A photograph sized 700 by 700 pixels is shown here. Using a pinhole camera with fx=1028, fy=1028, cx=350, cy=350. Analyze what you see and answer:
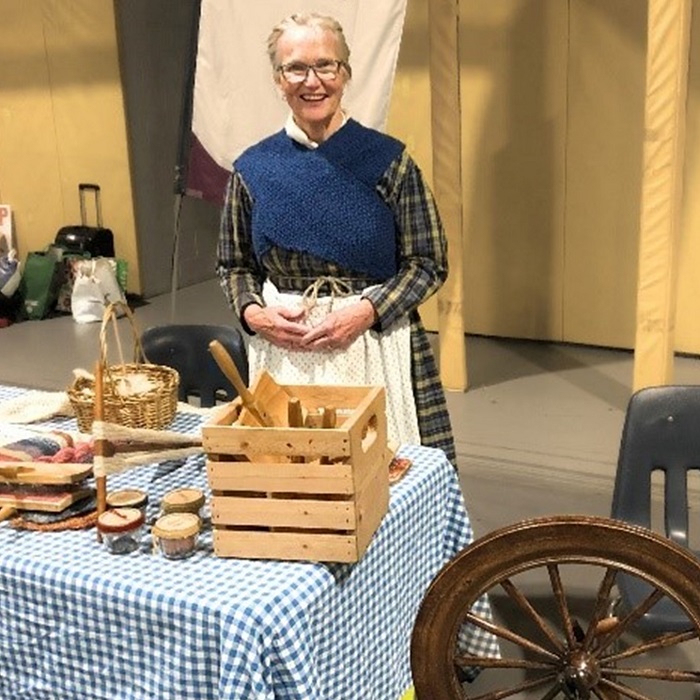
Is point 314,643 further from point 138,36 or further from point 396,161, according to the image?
point 138,36

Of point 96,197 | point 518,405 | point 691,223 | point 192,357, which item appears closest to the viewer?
point 192,357

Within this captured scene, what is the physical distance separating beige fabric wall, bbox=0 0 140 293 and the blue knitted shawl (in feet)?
13.5

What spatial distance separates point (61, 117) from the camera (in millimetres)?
6254

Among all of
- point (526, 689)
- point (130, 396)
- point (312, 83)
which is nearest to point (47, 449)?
point (130, 396)

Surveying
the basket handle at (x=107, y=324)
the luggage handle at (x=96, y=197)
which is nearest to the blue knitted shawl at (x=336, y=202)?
the basket handle at (x=107, y=324)

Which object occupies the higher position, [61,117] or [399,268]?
[61,117]

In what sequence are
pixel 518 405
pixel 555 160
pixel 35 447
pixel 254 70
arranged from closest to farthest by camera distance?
1. pixel 35 447
2. pixel 254 70
3. pixel 518 405
4. pixel 555 160

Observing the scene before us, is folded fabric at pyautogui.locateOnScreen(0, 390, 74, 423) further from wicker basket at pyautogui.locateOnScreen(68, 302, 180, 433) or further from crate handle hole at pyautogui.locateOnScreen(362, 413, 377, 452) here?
crate handle hole at pyautogui.locateOnScreen(362, 413, 377, 452)

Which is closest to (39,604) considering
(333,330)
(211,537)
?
(211,537)

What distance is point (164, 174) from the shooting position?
6363mm

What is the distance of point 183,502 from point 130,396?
0.41 meters

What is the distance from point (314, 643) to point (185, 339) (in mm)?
1372

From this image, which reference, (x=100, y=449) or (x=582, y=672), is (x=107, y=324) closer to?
(x=100, y=449)

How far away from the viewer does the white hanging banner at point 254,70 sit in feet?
12.0
